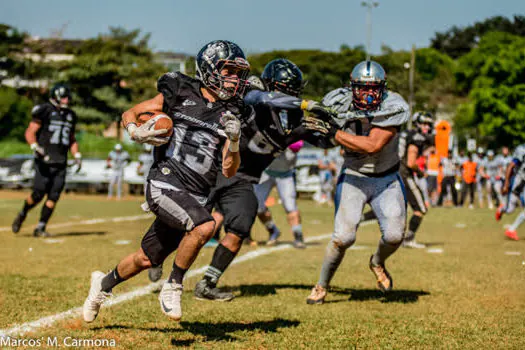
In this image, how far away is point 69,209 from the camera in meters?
17.5

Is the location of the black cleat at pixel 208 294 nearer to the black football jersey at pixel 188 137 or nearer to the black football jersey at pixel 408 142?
the black football jersey at pixel 188 137

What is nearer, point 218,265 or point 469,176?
point 218,265

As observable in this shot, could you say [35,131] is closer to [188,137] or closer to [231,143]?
[188,137]

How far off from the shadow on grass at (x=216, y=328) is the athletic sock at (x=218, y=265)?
98 cm

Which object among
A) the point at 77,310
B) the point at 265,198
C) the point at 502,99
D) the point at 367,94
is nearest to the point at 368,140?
the point at 367,94

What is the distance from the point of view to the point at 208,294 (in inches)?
244

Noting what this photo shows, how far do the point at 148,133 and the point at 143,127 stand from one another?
7 cm

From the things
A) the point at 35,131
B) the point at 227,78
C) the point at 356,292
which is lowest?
the point at 356,292

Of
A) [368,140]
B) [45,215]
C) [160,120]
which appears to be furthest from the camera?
[45,215]

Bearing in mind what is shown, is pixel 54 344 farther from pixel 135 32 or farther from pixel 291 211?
pixel 135 32

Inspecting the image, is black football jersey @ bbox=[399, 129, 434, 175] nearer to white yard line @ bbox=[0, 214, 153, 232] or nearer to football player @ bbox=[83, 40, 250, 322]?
football player @ bbox=[83, 40, 250, 322]

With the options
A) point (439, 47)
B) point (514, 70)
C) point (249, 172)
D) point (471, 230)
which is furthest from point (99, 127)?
point (439, 47)

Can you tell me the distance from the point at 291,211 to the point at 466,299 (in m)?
4.66

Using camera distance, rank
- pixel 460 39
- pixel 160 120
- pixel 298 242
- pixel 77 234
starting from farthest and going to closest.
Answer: pixel 460 39 < pixel 77 234 < pixel 298 242 < pixel 160 120
